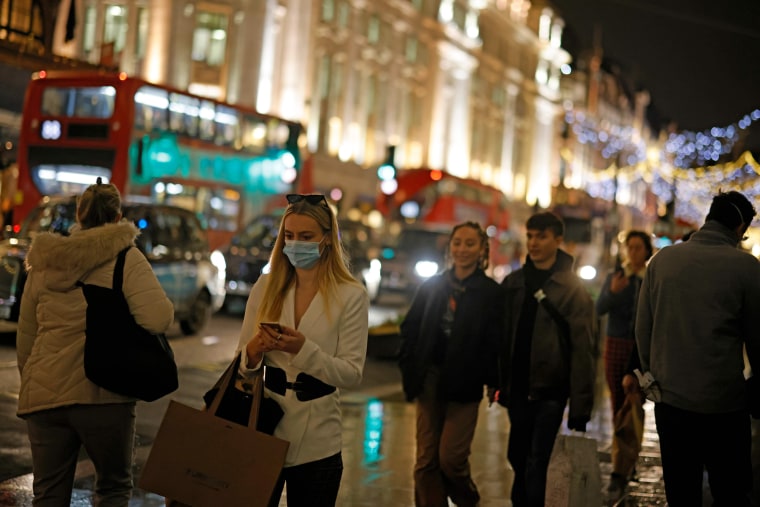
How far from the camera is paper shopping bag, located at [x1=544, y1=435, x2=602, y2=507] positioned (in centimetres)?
538

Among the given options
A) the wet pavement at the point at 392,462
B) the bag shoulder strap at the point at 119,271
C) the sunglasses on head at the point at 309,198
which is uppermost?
the sunglasses on head at the point at 309,198

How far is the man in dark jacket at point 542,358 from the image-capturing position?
5.93m

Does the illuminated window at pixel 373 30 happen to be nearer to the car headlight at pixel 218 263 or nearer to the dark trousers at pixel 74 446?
the car headlight at pixel 218 263

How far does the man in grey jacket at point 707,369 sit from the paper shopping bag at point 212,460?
2015 millimetres

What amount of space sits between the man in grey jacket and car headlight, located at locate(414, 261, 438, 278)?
24.2 meters

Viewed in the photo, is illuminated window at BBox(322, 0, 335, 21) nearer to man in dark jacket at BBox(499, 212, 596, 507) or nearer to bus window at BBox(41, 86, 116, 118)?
bus window at BBox(41, 86, 116, 118)

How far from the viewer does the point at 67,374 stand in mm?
4387

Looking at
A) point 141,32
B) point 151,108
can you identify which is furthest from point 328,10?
point 151,108

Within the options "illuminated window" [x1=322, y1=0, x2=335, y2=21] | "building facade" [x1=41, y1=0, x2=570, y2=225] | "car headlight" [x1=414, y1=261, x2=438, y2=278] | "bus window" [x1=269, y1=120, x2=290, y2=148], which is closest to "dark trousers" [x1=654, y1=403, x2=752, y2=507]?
"bus window" [x1=269, y1=120, x2=290, y2=148]

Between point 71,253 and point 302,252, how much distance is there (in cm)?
106

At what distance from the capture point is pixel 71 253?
14.4 ft

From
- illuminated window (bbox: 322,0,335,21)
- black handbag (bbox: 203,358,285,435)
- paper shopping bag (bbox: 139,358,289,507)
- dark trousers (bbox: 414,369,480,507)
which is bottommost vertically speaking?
dark trousers (bbox: 414,369,480,507)

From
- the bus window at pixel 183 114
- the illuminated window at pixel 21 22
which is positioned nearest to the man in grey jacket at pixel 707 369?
the bus window at pixel 183 114

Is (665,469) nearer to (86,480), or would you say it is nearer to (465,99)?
(86,480)
